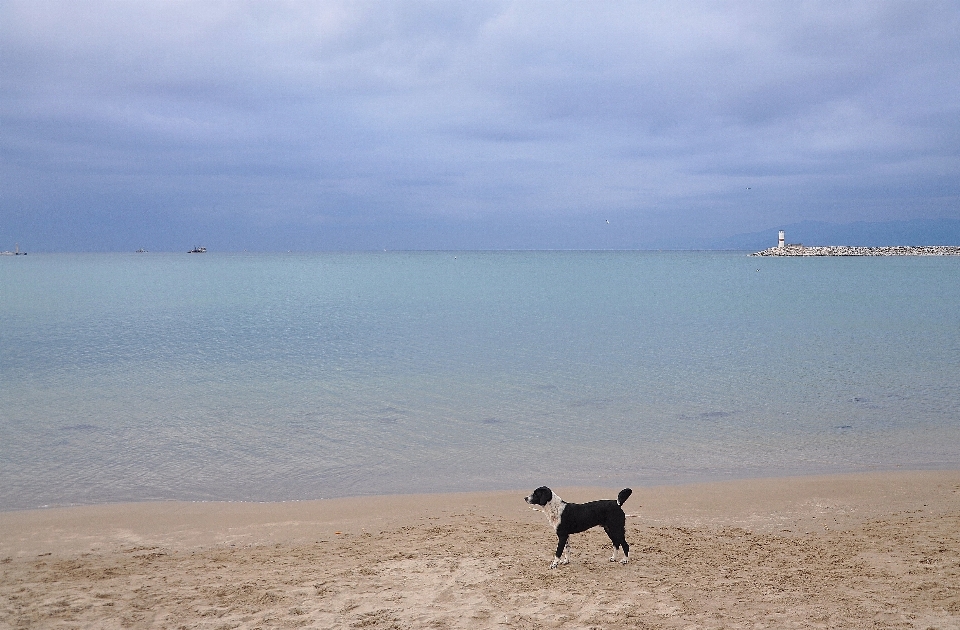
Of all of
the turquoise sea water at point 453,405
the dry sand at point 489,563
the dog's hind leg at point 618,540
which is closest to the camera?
the dry sand at point 489,563

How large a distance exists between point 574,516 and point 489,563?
1.00m

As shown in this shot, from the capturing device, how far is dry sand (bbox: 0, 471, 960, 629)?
584 cm

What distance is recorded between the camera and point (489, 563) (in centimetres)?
702

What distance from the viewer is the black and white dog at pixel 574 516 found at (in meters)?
6.82

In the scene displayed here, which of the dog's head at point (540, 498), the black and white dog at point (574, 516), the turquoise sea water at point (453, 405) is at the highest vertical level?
the dog's head at point (540, 498)

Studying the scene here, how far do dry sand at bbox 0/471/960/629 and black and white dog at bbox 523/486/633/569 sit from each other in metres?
0.31

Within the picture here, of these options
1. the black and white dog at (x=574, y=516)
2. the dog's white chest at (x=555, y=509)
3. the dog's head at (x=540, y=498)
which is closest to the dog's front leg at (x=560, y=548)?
the black and white dog at (x=574, y=516)

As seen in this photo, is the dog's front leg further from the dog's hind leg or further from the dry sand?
the dog's hind leg

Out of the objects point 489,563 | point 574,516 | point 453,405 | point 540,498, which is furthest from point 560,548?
point 453,405

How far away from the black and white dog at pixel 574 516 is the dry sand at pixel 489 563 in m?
0.31

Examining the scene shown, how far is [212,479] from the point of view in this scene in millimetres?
10938

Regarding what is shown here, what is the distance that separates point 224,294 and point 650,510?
55790 millimetres

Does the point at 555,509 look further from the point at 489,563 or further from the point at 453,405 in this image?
the point at 453,405

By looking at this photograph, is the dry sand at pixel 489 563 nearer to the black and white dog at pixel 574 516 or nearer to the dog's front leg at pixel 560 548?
the dog's front leg at pixel 560 548
